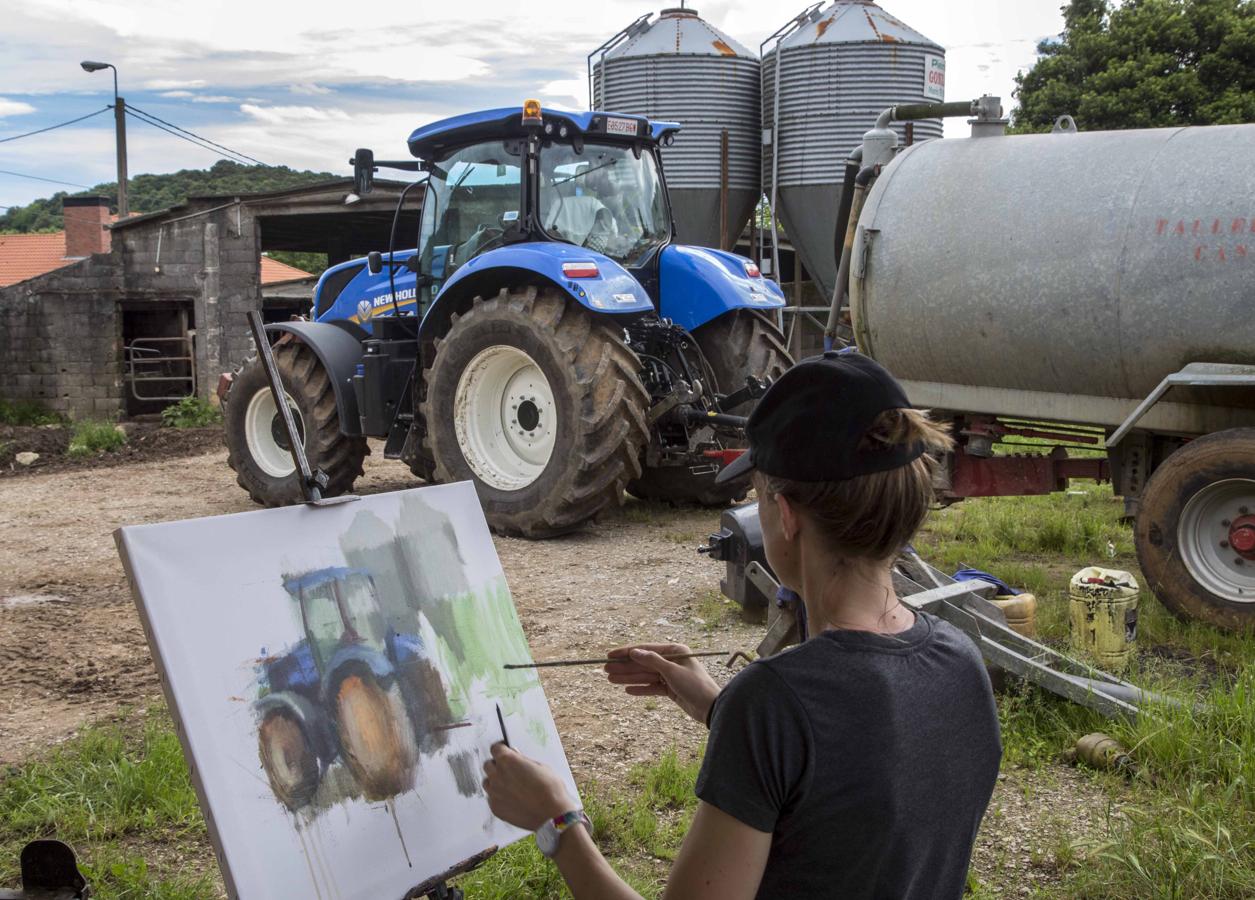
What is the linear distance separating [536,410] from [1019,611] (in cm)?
366

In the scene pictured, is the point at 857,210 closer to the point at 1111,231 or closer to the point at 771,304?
the point at 771,304

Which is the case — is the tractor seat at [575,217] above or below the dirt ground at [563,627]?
above

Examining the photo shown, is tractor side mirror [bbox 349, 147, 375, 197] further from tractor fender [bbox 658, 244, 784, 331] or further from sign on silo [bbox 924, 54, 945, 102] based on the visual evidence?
sign on silo [bbox 924, 54, 945, 102]

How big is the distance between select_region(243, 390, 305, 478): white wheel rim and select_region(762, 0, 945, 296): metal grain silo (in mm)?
7361

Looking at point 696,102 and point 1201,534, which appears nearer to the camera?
point 1201,534

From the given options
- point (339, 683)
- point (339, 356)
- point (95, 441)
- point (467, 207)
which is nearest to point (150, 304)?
point (95, 441)

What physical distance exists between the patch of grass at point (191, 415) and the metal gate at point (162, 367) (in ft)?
1.85

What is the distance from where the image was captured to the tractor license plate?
7.75 metres

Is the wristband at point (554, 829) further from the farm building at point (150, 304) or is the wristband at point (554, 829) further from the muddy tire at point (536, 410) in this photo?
the farm building at point (150, 304)

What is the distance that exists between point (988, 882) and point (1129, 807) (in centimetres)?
51

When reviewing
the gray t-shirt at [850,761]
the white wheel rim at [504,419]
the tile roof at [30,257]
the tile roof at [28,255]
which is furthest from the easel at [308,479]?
the tile roof at [28,255]

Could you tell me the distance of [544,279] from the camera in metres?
7.34

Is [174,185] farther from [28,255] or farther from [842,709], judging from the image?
[842,709]

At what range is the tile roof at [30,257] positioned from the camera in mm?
27484
